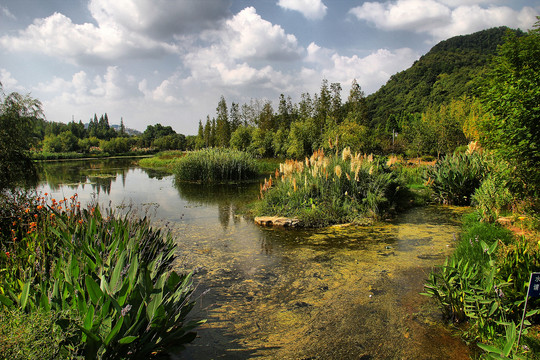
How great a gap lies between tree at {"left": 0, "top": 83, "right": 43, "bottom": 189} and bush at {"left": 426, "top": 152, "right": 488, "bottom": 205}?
11.0m

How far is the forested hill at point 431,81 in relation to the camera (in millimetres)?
53638

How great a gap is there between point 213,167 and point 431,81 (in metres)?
62.0

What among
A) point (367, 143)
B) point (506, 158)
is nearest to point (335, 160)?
point (506, 158)

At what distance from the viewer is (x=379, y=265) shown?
539 centimetres

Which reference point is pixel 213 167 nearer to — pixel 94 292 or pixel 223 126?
pixel 94 292

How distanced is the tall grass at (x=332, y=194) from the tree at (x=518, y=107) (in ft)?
10.3

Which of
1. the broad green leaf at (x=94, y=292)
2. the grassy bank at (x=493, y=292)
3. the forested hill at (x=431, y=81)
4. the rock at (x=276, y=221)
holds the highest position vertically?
the forested hill at (x=431, y=81)

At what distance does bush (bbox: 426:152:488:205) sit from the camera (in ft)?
30.9

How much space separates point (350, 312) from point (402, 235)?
3.87 metres

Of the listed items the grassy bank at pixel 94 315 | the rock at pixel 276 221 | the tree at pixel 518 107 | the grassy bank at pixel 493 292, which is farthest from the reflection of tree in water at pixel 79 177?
the tree at pixel 518 107

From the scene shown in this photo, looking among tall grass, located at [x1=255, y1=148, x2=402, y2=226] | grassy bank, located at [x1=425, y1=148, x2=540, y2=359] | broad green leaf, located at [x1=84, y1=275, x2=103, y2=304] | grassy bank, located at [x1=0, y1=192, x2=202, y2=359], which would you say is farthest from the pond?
broad green leaf, located at [x1=84, y1=275, x2=103, y2=304]

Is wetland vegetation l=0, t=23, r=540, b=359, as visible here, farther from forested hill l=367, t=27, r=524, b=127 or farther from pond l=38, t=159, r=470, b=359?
forested hill l=367, t=27, r=524, b=127

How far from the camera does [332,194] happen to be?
8797 millimetres

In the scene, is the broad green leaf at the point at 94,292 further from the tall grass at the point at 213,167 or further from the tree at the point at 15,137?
the tall grass at the point at 213,167
